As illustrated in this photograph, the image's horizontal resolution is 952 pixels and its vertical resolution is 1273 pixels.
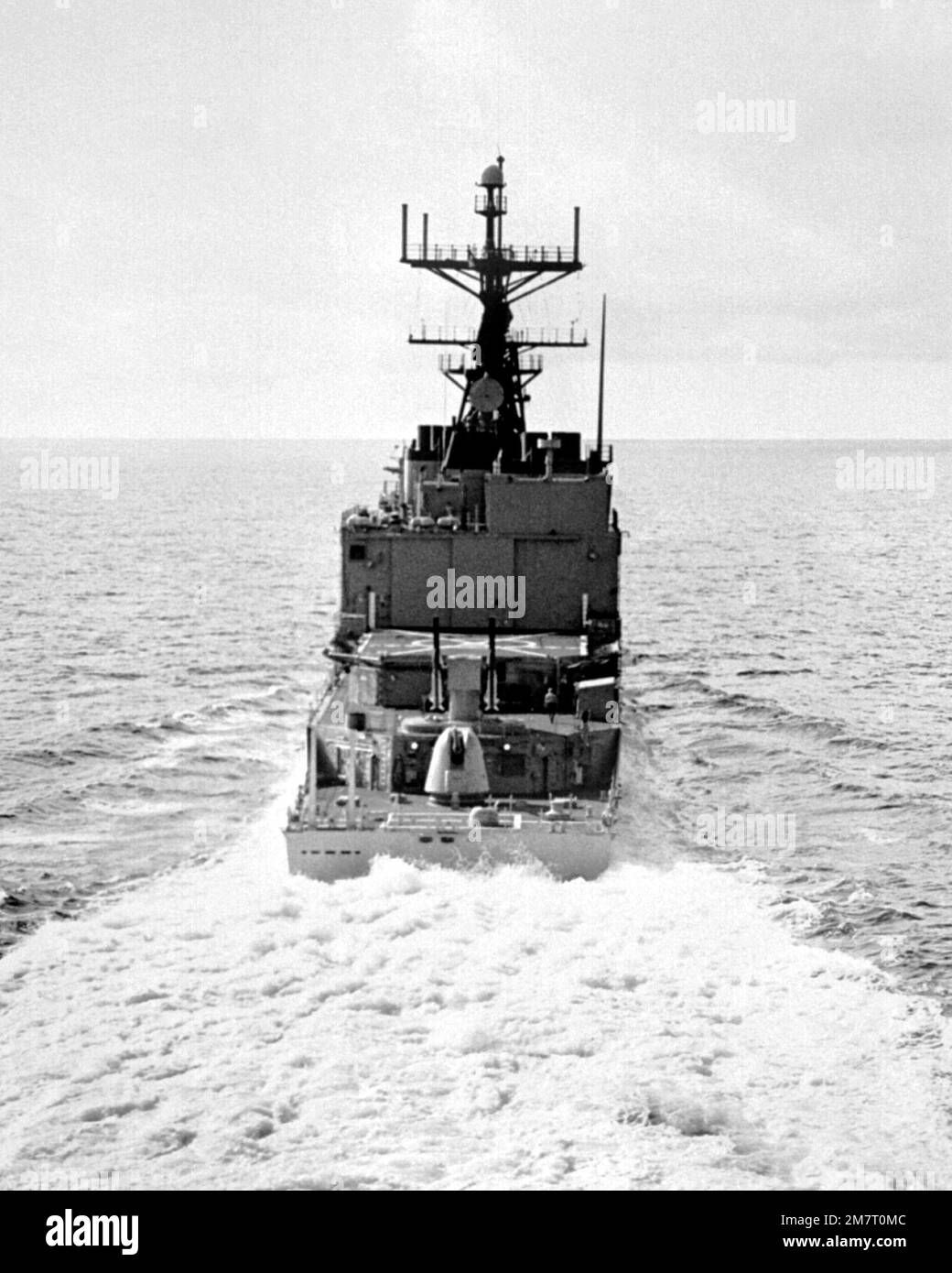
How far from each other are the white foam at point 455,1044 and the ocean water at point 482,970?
2.1 inches

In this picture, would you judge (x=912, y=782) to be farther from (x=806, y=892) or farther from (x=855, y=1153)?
(x=855, y=1153)

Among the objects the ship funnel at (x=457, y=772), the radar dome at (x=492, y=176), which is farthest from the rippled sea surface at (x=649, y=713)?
the radar dome at (x=492, y=176)

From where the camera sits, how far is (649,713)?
4884 centimetres

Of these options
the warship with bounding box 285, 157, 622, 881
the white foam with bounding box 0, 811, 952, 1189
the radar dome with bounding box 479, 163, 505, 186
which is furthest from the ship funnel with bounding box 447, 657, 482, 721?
the radar dome with bounding box 479, 163, 505, 186

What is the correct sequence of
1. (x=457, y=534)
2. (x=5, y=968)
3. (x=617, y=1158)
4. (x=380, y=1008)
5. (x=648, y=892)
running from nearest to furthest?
(x=617, y=1158)
(x=380, y=1008)
(x=5, y=968)
(x=648, y=892)
(x=457, y=534)

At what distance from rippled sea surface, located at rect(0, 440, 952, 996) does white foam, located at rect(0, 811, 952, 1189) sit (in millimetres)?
2730

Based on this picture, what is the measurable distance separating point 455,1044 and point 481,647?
17.9m

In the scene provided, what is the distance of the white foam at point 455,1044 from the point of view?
18672 mm

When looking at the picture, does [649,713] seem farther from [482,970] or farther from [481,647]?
[482,970]

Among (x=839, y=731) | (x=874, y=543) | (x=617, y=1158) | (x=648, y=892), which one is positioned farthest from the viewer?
(x=874, y=543)

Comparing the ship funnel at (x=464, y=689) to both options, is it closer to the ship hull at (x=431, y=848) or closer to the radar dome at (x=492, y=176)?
the ship hull at (x=431, y=848)
